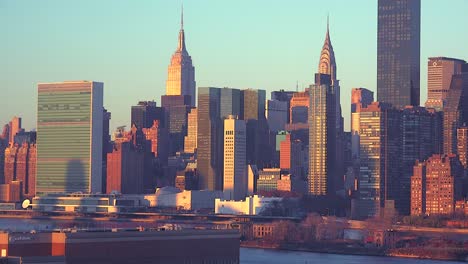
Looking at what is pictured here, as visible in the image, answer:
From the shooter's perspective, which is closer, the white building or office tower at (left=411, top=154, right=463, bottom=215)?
office tower at (left=411, top=154, right=463, bottom=215)

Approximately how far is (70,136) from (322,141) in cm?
2877

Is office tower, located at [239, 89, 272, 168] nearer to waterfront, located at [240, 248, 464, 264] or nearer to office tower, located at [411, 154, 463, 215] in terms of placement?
office tower, located at [411, 154, 463, 215]

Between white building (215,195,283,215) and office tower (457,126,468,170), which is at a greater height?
office tower (457,126,468,170)

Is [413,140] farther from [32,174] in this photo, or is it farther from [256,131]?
[32,174]

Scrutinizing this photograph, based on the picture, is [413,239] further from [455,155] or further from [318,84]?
[318,84]

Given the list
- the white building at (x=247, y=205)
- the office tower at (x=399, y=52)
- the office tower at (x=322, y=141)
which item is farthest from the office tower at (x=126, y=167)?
the office tower at (x=399, y=52)

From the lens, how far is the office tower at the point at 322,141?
17875 centimetres

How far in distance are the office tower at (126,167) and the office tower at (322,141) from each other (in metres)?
23.3

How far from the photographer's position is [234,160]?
18412 cm

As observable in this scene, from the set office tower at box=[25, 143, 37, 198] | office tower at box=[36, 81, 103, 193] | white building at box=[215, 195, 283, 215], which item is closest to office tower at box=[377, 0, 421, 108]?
white building at box=[215, 195, 283, 215]

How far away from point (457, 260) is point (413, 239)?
16.7m

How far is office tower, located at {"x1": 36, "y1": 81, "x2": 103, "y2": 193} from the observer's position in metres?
178

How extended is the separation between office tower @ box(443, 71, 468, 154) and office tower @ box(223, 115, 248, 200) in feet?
81.1

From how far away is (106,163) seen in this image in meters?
193
